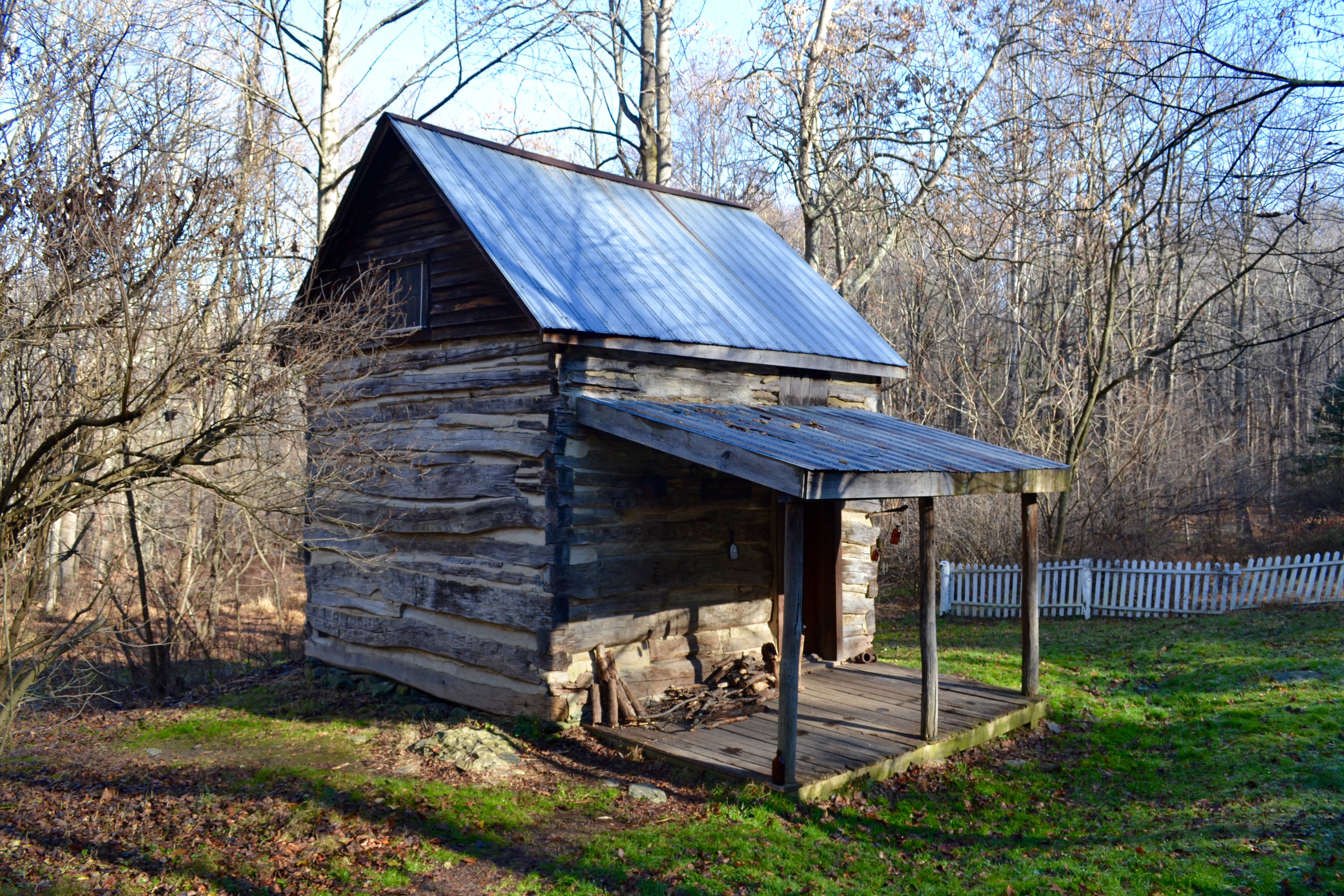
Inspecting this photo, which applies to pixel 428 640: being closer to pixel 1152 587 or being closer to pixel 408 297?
pixel 408 297

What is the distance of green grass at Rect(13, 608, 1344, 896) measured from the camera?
19.3ft

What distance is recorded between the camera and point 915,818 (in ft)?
23.2

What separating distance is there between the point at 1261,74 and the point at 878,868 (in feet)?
18.8

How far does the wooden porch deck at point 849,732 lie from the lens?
7402mm

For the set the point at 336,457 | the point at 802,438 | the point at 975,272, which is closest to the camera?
the point at 802,438

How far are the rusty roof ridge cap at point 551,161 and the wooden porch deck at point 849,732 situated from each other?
6607 millimetres

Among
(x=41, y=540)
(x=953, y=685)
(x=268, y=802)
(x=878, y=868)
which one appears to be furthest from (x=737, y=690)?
(x=41, y=540)

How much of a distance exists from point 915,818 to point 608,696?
2952 mm

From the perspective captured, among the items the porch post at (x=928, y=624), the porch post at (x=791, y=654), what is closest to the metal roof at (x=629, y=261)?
the porch post at (x=928, y=624)

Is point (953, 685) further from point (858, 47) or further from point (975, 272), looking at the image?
point (975, 272)

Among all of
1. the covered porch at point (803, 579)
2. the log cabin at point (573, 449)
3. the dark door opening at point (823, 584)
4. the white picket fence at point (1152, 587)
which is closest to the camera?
the covered porch at point (803, 579)

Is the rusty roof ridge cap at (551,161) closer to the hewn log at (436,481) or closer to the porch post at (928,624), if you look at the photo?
the hewn log at (436,481)

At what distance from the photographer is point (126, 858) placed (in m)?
5.93

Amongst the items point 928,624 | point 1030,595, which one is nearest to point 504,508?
point 928,624
